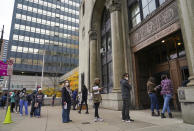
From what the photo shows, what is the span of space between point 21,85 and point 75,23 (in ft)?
122

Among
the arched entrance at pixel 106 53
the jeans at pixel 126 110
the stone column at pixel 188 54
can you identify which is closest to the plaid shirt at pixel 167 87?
the stone column at pixel 188 54

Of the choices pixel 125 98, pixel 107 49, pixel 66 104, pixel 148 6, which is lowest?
pixel 66 104

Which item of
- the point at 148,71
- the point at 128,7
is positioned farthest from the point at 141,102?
the point at 128,7

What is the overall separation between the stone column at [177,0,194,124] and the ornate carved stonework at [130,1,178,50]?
130 cm

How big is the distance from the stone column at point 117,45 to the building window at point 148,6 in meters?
2.18

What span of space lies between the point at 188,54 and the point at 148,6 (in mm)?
5298

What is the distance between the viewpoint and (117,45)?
10.2 m

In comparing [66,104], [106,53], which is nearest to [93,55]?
[106,53]

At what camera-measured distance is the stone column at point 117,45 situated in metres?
9.85

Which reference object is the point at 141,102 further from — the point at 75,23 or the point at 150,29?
the point at 75,23

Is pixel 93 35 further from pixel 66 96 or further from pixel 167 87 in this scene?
pixel 167 87

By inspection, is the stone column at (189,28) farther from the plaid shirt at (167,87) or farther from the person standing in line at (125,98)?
the person standing in line at (125,98)

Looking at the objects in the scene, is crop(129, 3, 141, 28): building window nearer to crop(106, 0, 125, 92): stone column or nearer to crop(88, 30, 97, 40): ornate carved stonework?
crop(106, 0, 125, 92): stone column

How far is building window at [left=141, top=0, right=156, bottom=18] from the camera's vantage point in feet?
27.6
